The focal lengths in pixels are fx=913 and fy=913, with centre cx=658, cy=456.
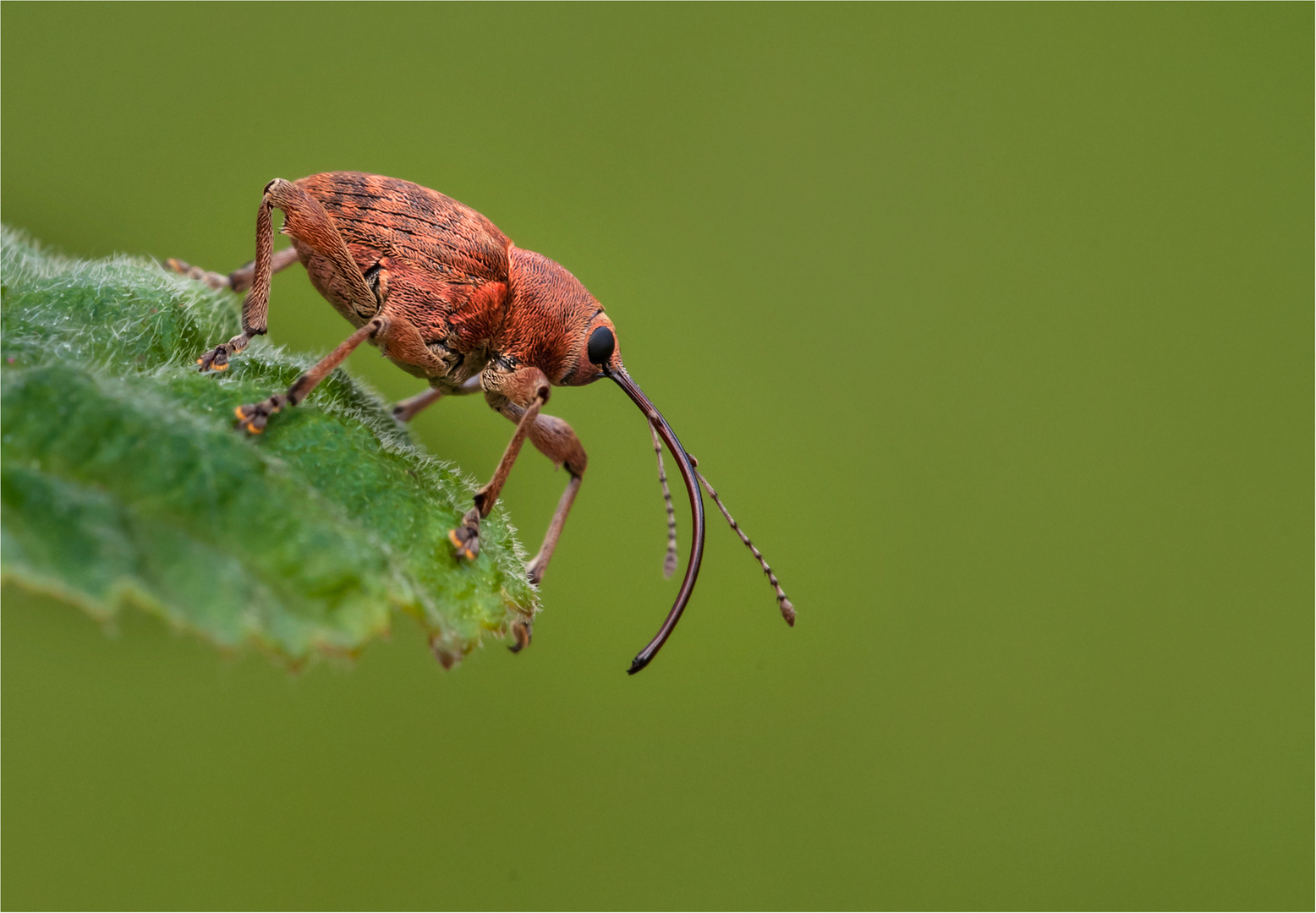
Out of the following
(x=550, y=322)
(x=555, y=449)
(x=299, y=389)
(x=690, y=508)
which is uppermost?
(x=550, y=322)

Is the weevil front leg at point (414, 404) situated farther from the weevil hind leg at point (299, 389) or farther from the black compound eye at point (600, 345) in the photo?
the weevil hind leg at point (299, 389)

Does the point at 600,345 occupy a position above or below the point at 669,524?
above

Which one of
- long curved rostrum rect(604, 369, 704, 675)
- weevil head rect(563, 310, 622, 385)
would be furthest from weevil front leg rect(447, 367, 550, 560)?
long curved rostrum rect(604, 369, 704, 675)

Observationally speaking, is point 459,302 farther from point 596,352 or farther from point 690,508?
point 690,508

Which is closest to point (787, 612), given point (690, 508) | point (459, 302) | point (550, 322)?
point (690, 508)

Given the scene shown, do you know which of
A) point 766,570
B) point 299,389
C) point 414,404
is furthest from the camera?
point 414,404

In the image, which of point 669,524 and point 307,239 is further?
point 669,524

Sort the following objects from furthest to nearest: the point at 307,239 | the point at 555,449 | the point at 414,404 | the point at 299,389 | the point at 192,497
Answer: the point at 414,404 → the point at 555,449 → the point at 307,239 → the point at 299,389 → the point at 192,497
